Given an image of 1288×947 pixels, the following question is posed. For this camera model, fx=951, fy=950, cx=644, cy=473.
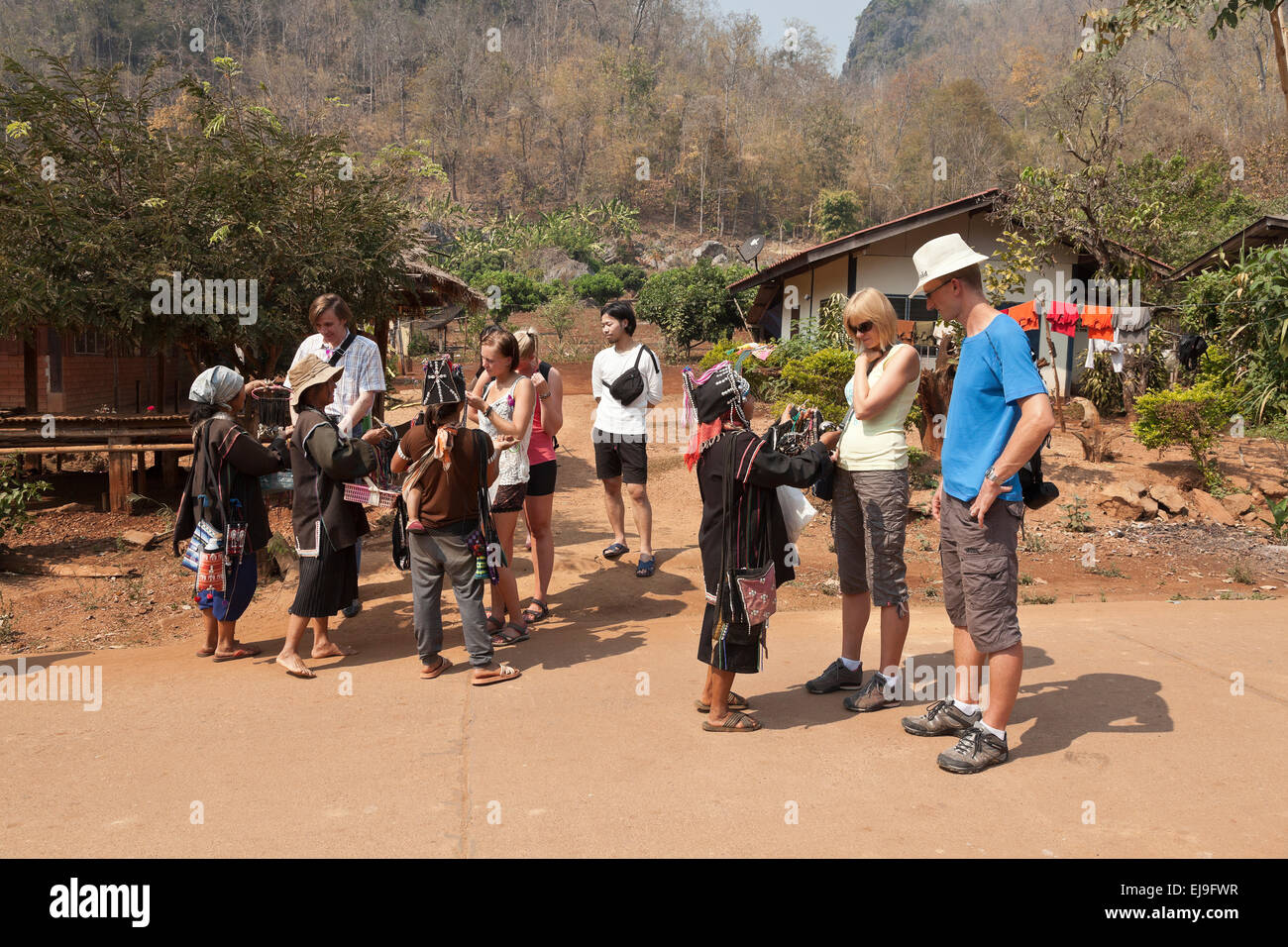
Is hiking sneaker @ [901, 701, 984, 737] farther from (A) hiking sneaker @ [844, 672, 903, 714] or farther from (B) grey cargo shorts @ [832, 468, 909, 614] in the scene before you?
(B) grey cargo shorts @ [832, 468, 909, 614]

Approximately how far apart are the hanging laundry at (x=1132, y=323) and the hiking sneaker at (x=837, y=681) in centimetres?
1083

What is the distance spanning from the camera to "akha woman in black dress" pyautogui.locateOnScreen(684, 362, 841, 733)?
3.94 m

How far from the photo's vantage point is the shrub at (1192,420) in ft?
37.0

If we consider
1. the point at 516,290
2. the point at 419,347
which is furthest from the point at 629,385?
the point at 516,290

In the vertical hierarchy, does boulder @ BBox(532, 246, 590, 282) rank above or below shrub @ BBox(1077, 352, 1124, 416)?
above

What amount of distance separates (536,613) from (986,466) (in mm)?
3263

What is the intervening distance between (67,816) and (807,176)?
62652 mm

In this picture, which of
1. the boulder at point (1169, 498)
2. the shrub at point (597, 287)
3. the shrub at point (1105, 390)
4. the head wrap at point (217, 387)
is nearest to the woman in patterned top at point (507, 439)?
the head wrap at point (217, 387)

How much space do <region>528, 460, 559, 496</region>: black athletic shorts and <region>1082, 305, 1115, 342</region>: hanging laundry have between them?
10.4 meters

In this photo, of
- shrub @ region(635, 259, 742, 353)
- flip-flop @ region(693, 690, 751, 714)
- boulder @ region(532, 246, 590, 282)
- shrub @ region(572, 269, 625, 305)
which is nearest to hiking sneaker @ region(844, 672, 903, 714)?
flip-flop @ region(693, 690, 751, 714)

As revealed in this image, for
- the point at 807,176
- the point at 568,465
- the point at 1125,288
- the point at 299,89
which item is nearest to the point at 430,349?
the point at 568,465

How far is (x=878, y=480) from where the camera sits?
424 cm

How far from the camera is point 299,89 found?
239ft

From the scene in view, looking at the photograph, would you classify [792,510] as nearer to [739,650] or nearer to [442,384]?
[739,650]
